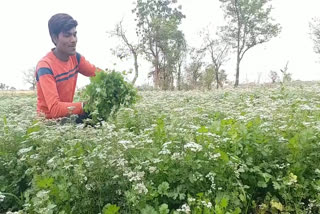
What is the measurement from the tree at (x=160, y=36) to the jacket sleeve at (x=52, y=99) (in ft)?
108

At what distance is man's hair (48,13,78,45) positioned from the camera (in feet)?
14.9

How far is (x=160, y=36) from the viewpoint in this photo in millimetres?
37188

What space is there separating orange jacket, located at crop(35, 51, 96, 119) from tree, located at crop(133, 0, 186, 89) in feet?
105

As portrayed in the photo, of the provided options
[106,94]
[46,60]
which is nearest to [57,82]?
[46,60]

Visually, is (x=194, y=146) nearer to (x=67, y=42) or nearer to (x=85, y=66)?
(x=67, y=42)

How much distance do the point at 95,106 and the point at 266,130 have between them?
2266 mm

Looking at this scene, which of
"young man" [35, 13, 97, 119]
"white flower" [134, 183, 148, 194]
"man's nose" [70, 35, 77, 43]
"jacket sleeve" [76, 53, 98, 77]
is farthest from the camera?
"jacket sleeve" [76, 53, 98, 77]

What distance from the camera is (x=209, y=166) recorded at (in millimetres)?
2650

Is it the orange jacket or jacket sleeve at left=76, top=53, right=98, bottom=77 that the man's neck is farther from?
jacket sleeve at left=76, top=53, right=98, bottom=77

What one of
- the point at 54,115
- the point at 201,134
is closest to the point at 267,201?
the point at 201,134

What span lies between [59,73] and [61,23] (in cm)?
76

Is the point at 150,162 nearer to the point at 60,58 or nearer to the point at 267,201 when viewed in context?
the point at 267,201

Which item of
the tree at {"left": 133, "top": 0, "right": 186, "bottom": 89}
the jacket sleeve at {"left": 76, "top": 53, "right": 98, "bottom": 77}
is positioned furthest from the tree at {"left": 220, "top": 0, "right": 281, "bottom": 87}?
the jacket sleeve at {"left": 76, "top": 53, "right": 98, "bottom": 77}

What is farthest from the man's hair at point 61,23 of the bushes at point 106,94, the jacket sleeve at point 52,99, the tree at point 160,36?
the tree at point 160,36
